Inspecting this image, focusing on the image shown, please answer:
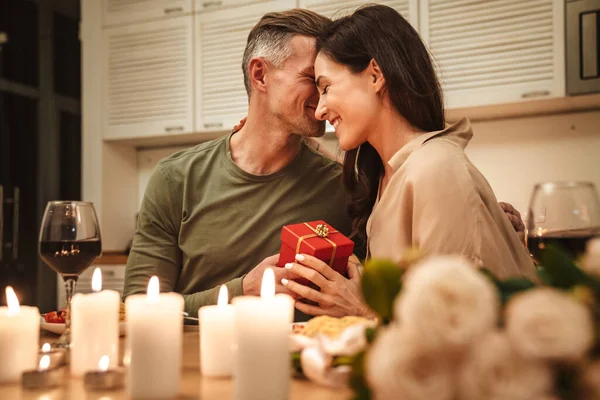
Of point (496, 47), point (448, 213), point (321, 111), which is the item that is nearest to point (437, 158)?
point (448, 213)

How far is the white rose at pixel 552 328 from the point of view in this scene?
371mm

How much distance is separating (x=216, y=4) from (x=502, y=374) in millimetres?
3430

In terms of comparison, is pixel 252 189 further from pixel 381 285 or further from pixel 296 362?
pixel 381 285

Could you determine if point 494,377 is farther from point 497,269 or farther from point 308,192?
point 308,192

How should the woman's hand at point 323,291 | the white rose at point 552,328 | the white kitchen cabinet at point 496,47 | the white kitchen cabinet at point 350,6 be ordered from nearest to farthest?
the white rose at point 552,328 < the woman's hand at point 323,291 < the white kitchen cabinet at point 496,47 < the white kitchen cabinet at point 350,6

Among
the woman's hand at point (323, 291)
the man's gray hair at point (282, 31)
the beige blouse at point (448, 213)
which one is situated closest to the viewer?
the beige blouse at point (448, 213)

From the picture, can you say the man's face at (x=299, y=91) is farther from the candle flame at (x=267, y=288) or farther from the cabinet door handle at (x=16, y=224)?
the cabinet door handle at (x=16, y=224)

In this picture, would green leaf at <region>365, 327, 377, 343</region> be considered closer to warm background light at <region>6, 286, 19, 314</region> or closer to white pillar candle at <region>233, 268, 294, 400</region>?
white pillar candle at <region>233, 268, 294, 400</region>

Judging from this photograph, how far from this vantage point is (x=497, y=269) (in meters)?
1.16

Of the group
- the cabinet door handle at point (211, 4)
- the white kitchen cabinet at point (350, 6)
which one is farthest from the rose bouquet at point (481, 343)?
the cabinet door handle at point (211, 4)

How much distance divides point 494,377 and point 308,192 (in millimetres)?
1470

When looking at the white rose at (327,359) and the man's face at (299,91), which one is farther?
the man's face at (299,91)

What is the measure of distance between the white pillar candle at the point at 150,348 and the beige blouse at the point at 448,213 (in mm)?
656

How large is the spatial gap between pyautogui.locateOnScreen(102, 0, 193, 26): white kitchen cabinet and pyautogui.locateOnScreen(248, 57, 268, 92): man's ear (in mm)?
1866
